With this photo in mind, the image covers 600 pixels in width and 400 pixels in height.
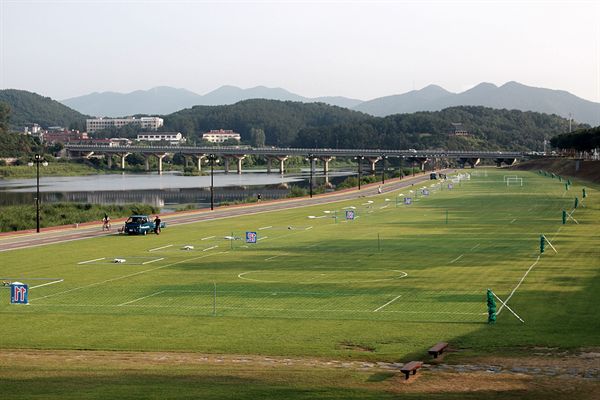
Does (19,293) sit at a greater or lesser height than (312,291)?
greater

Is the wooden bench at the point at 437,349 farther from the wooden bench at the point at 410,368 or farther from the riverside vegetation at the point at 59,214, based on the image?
the riverside vegetation at the point at 59,214

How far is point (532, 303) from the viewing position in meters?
35.1

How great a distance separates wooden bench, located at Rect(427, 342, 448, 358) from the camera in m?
25.8

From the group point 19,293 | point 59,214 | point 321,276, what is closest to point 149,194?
point 59,214

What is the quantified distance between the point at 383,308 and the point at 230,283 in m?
9.45

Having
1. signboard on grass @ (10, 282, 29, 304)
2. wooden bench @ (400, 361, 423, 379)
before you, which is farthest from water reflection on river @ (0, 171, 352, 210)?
wooden bench @ (400, 361, 423, 379)

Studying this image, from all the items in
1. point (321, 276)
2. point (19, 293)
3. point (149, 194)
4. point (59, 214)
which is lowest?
point (149, 194)

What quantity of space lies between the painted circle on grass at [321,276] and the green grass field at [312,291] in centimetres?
14

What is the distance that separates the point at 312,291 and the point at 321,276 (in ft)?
15.8

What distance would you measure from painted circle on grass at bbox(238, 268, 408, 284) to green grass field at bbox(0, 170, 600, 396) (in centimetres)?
14

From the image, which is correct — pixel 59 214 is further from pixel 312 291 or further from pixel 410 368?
pixel 410 368

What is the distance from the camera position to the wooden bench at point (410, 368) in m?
23.1

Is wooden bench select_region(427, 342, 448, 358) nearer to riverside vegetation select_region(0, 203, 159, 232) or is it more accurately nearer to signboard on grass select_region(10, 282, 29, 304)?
signboard on grass select_region(10, 282, 29, 304)

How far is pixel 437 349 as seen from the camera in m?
26.0
